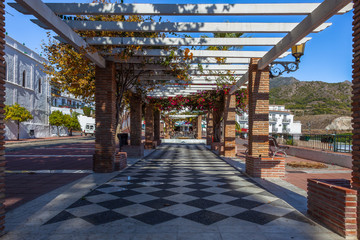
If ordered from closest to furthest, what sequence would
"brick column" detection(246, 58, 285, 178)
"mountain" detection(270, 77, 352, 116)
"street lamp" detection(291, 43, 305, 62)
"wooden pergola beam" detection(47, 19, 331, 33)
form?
"wooden pergola beam" detection(47, 19, 331, 33), "street lamp" detection(291, 43, 305, 62), "brick column" detection(246, 58, 285, 178), "mountain" detection(270, 77, 352, 116)

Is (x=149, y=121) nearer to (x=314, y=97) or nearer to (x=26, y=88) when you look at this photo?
(x=26, y=88)

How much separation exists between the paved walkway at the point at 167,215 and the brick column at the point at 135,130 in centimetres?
620

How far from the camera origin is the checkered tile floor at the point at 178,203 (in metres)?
3.98

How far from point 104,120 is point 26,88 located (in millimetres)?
33988

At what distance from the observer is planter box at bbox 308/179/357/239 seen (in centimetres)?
318

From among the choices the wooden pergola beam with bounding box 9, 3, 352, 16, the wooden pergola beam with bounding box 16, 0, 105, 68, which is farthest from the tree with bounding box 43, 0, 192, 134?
the wooden pergola beam with bounding box 9, 3, 352, 16

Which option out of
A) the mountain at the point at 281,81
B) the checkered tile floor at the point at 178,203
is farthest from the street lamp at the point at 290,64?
the mountain at the point at 281,81

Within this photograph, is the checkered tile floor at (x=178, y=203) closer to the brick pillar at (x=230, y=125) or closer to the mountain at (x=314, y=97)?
the brick pillar at (x=230, y=125)

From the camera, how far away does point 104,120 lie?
8.10m

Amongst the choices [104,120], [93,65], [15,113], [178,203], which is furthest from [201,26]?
[15,113]

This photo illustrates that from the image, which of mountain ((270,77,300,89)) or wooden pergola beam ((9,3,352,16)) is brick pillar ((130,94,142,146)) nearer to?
wooden pergola beam ((9,3,352,16))

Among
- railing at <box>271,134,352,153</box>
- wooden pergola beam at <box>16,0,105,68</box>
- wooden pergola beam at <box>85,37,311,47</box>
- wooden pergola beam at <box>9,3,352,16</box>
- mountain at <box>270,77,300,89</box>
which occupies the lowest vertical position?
railing at <box>271,134,352,153</box>

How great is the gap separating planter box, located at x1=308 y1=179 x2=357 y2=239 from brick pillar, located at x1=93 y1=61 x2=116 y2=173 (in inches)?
225

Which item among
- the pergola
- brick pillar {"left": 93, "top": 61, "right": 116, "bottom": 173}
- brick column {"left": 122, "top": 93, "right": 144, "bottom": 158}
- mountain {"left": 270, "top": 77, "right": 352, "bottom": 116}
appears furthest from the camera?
mountain {"left": 270, "top": 77, "right": 352, "bottom": 116}
